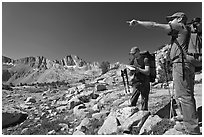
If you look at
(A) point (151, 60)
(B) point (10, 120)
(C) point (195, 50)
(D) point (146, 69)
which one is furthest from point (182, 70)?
(B) point (10, 120)

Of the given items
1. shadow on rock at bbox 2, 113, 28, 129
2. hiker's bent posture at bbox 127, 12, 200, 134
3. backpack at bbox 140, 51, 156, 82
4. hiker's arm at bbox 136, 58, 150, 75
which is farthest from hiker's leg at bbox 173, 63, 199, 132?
shadow on rock at bbox 2, 113, 28, 129

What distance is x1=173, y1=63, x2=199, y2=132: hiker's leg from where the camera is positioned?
3.86 metres

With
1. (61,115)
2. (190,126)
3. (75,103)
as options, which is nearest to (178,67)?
(190,126)

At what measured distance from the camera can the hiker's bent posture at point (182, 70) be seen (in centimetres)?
384

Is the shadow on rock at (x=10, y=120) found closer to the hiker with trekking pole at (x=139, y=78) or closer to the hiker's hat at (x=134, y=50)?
the hiker with trekking pole at (x=139, y=78)

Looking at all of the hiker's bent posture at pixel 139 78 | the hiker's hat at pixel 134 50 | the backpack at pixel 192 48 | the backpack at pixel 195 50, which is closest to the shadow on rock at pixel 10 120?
the hiker's bent posture at pixel 139 78

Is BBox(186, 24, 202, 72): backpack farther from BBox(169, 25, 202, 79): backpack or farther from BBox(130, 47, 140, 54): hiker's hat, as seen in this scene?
BBox(130, 47, 140, 54): hiker's hat

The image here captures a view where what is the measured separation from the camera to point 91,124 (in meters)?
7.11

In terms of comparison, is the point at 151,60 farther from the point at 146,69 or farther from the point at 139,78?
the point at 139,78

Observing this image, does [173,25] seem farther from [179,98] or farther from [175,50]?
[179,98]

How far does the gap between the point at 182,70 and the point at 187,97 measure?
61 cm

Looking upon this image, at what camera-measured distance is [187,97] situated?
3.87m

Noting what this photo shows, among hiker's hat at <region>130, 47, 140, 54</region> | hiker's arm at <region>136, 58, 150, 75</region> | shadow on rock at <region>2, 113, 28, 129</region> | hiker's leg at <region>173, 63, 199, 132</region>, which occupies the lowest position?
shadow on rock at <region>2, 113, 28, 129</region>

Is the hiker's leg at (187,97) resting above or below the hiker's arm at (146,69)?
below
